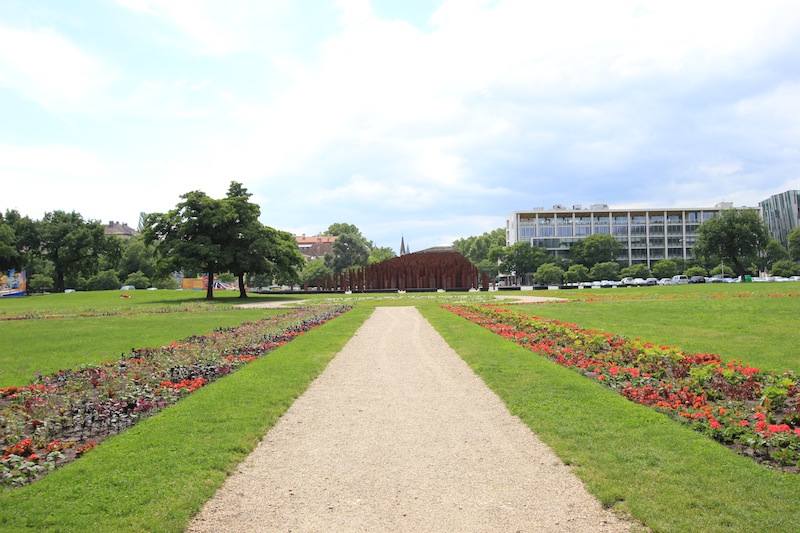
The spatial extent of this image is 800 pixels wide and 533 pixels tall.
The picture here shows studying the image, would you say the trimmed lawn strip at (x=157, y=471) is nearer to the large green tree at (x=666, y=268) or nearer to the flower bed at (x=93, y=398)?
the flower bed at (x=93, y=398)

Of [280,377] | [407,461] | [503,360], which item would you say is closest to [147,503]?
[407,461]

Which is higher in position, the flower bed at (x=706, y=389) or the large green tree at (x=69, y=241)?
the large green tree at (x=69, y=241)

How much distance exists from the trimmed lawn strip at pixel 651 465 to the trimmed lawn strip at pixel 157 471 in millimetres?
3916

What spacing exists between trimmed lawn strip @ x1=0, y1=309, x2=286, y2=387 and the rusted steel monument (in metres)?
45.6

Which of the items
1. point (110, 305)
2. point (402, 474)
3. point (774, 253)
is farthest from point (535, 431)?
point (774, 253)

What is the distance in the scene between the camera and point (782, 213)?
129500mm

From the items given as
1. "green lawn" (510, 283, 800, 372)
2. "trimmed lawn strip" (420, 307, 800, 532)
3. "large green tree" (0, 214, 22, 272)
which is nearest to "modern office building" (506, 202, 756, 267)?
"large green tree" (0, 214, 22, 272)

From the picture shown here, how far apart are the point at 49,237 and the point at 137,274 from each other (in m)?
16.8

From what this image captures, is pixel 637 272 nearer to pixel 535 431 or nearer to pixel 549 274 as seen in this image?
pixel 549 274

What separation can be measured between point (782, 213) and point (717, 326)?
13408 cm

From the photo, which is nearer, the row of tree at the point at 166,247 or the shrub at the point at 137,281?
the row of tree at the point at 166,247

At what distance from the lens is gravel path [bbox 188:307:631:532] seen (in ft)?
17.1

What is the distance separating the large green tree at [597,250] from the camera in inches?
4481

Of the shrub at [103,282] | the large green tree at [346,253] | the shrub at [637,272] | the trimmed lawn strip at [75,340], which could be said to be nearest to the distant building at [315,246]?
the large green tree at [346,253]
